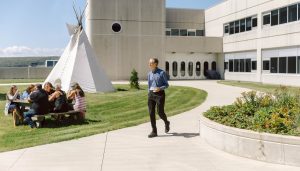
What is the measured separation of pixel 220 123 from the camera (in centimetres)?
862

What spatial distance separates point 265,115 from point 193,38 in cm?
3214

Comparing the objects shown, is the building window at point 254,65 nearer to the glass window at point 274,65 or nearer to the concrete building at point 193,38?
the concrete building at point 193,38

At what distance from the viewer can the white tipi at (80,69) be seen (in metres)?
23.6

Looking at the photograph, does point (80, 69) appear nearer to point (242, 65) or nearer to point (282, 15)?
point (282, 15)

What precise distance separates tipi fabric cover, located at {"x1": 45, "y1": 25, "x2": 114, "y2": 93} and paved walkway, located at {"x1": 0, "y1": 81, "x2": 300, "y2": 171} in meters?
14.1

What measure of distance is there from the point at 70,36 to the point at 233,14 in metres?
18.2

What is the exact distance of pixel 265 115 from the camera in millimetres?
8023

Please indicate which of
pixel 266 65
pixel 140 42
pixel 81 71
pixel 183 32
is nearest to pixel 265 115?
pixel 81 71

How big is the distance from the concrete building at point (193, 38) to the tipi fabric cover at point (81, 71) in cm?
1238

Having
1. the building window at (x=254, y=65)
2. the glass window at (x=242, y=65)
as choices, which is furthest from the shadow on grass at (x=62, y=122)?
the glass window at (x=242, y=65)

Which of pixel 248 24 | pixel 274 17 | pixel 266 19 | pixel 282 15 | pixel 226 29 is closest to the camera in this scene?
pixel 282 15

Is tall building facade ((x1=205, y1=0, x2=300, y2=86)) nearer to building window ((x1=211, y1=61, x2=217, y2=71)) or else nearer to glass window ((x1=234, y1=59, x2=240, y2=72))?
glass window ((x1=234, y1=59, x2=240, y2=72))

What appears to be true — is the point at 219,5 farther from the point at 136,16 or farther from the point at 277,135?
the point at 277,135

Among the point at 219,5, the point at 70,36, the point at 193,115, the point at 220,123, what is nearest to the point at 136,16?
the point at 219,5
